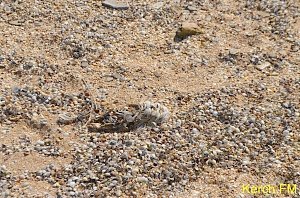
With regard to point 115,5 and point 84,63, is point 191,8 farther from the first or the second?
point 84,63

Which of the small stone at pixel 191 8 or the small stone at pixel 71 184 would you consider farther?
the small stone at pixel 191 8

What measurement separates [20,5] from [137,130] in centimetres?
182

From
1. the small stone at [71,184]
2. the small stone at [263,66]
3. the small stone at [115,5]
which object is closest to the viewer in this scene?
the small stone at [71,184]

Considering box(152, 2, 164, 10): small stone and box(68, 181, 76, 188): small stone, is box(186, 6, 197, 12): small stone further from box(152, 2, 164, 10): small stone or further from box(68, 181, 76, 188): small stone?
box(68, 181, 76, 188): small stone

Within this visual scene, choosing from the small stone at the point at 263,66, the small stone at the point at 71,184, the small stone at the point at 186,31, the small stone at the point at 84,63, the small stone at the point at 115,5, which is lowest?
the small stone at the point at 71,184

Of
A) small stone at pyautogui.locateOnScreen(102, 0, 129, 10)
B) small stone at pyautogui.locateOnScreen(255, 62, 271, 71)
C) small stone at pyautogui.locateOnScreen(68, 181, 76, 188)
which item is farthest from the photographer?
small stone at pyautogui.locateOnScreen(102, 0, 129, 10)

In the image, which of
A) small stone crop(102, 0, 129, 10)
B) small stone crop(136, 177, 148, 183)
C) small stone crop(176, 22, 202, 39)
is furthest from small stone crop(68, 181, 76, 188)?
small stone crop(102, 0, 129, 10)

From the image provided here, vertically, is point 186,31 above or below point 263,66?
above

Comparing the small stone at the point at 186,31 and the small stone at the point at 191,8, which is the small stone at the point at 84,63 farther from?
the small stone at the point at 191,8

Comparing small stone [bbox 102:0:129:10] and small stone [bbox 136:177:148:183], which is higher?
small stone [bbox 102:0:129:10]

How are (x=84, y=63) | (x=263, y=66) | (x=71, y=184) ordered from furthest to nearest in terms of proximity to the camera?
(x=263, y=66) < (x=84, y=63) < (x=71, y=184)

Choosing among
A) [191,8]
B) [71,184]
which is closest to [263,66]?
[191,8]

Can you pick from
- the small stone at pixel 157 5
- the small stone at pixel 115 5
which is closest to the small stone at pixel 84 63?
the small stone at pixel 115 5

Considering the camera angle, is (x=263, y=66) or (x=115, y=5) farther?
(x=115, y=5)
